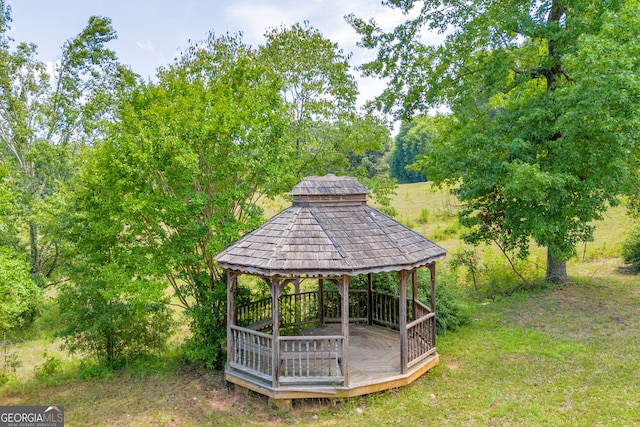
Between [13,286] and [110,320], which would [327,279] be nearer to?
[110,320]

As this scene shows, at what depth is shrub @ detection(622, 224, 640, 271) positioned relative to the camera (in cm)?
1802

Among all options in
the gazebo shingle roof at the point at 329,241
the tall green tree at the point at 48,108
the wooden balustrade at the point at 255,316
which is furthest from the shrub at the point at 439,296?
the tall green tree at the point at 48,108

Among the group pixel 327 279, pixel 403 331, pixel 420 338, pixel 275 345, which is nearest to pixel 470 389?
pixel 420 338

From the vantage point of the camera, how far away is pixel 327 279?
27.9 ft

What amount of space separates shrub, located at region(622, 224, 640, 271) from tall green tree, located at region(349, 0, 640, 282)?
4.23m

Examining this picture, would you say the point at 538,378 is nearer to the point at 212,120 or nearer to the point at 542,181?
the point at 542,181

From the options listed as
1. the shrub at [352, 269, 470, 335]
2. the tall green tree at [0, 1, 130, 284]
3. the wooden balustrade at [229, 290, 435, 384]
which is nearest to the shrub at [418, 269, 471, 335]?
the shrub at [352, 269, 470, 335]

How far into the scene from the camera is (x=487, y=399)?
27.2 ft

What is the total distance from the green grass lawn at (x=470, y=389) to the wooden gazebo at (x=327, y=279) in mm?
442

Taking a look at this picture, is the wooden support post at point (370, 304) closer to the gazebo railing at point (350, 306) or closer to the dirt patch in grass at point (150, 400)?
the gazebo railing at point (350, 306)

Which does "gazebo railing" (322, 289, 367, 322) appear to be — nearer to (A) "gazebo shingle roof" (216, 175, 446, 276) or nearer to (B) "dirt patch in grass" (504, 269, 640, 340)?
(A) "gazebo shingle roof" (216, 175, 446, 276)

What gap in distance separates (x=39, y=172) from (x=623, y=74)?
67.3 feet

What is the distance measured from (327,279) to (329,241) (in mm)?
721

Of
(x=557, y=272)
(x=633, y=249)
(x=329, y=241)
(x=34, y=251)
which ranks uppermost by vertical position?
(x=329, y=241)
